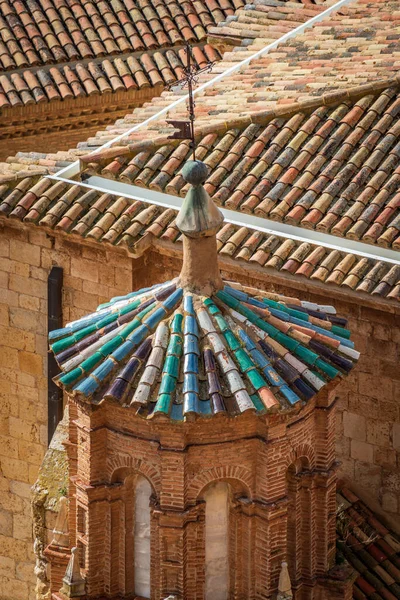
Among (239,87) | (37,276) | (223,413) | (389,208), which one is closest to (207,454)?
(223,413)

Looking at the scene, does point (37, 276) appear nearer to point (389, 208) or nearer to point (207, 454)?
point (389, 208)

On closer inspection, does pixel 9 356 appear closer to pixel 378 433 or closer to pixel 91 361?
pixel 378 433

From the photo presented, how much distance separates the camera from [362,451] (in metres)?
30.2

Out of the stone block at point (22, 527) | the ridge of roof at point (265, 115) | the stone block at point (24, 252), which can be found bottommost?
the stone block at point (22, 527)

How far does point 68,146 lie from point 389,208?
1194 cm

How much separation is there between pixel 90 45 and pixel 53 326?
8529 millimetres

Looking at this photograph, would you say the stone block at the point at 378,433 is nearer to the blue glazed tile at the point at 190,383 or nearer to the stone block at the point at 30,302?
the stone block at the point at 30,302

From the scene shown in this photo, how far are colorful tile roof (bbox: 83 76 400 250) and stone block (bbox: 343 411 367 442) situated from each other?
96.9 inches

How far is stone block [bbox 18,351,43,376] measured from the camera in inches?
1320

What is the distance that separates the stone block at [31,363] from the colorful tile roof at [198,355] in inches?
363

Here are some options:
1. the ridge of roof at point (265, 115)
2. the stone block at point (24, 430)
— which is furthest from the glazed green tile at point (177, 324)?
the stone block at point (24, 430)

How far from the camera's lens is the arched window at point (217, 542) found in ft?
78.5

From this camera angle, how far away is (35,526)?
27.1 meters

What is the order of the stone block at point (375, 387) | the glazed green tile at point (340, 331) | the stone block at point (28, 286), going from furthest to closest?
the stone block at point (28, 286) → the stone block at point (375, 387) → the glazed green tile at point (340, 331)
